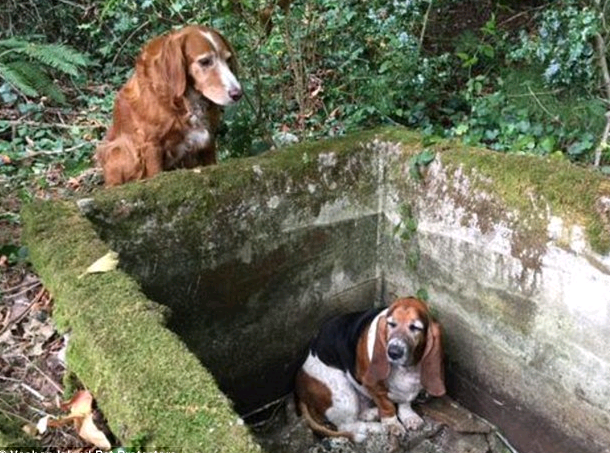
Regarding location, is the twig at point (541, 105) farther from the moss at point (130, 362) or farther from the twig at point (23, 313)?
the twig at point (23, 313)

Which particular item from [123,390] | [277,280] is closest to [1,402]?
[123,390]

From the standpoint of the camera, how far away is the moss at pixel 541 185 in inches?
137

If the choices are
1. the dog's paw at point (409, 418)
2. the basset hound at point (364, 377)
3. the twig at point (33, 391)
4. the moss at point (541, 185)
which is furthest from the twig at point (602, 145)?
the twig at point (33, 391)

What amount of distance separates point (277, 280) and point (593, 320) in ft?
6.17

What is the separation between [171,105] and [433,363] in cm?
220

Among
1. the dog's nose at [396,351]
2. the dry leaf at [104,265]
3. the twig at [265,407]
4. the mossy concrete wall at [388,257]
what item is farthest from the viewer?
the twig at [265,407]

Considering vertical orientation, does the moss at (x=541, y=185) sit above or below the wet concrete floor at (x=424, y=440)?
above

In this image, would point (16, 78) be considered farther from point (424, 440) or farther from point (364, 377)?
point (424, 440)

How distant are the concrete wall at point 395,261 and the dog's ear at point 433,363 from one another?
0.35 meters

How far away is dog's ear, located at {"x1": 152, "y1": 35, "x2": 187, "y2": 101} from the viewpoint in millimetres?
3938

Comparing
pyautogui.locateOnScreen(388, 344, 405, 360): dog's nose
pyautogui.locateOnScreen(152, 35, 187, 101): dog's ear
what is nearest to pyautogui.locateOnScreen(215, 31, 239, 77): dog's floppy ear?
pyautogui.locateOnScreen(152, 35, 187, 101): dog's ear

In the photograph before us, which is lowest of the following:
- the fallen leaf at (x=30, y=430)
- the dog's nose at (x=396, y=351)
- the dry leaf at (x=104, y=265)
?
the dog's nose at (x=396, y=351)

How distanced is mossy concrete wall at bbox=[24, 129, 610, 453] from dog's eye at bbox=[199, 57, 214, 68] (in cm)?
60

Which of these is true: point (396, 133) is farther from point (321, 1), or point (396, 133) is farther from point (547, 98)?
point (321, 1)
